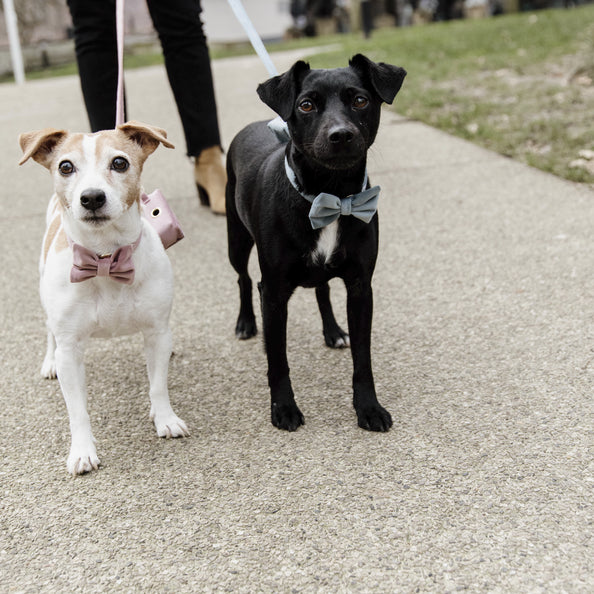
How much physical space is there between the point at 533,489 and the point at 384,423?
2.00 ft

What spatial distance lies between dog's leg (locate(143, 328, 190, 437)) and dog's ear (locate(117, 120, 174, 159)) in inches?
27.0

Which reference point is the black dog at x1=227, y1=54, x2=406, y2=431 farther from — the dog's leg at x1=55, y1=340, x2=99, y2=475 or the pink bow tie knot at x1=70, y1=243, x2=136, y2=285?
the dog's leg at x1=55, y1=340, x2=99, y2=475

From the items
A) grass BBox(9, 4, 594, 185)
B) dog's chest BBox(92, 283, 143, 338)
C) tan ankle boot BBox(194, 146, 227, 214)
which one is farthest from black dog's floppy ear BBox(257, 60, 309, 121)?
grass BBox(9, 4, 594, 185)

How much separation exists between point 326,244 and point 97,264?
80cm

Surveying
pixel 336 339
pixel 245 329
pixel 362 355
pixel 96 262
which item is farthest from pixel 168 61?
pixel 362 355

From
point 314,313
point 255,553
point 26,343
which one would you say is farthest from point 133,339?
point 255,553

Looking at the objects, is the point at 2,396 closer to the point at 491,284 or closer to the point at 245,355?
the point at 245,355

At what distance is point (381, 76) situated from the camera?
2.68 metres

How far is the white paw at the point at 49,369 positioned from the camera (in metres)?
3.34

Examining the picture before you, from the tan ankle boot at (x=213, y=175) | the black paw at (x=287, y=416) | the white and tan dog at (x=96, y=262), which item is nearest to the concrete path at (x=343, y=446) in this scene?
the black paw at (x=287, y=416)

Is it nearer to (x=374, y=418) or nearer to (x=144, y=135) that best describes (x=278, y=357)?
(x=374, y=418)

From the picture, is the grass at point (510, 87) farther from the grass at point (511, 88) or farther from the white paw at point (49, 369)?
the white paw at point (49, 369)

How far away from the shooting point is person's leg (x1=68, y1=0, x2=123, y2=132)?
4.43 m

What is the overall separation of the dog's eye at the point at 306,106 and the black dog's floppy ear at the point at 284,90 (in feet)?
0.13
